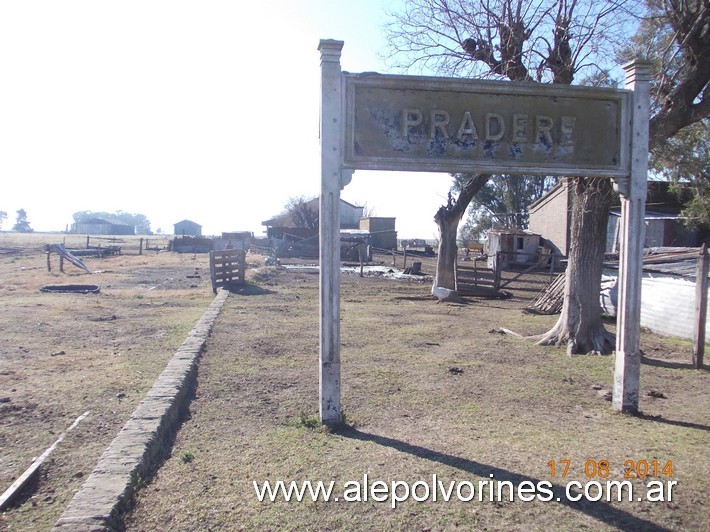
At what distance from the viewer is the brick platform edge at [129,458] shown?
323 centimetres

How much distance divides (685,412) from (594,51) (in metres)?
6.49

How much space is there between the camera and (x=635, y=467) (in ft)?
13.7

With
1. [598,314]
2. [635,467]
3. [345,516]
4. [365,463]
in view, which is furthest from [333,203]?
[598,314]

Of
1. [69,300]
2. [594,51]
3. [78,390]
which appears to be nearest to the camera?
[78,390]

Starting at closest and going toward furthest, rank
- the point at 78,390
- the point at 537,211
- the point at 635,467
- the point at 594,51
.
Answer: the point at 635,467
the point at 78,390
the point at 594,51
the point at 537,211

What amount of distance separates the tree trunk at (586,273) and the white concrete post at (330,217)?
4.76 m

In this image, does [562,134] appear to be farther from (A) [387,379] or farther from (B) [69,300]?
(B) [69,300]

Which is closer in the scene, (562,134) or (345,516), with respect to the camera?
(345,516)

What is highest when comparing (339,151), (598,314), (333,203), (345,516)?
(339,151)

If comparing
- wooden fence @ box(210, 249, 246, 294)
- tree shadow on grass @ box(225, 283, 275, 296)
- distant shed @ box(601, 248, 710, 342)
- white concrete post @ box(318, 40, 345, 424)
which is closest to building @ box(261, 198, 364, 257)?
wooden fence @ box(210, 249, 246, 294)

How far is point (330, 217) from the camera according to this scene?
5000 millimetres

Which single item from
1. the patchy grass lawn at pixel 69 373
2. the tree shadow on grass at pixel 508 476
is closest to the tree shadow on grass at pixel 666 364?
the tree shadow on grass at pixel 508 476

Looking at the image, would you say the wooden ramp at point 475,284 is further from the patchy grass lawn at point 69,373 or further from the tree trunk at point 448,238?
the patchy grass lawn at point 69,373

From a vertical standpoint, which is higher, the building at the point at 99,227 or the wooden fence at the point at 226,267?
the building at the point at 99,227
